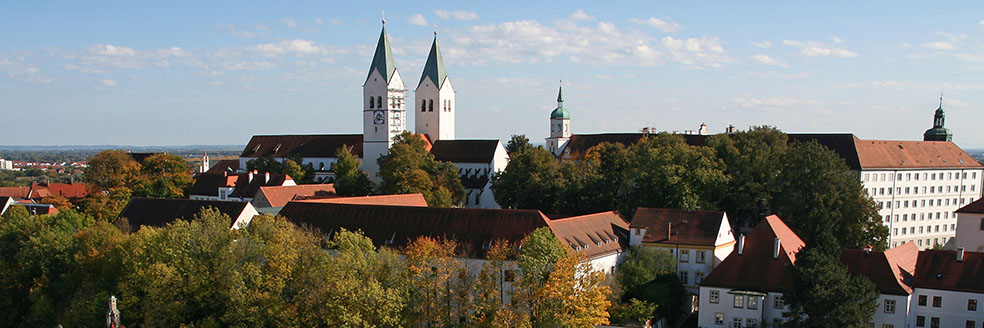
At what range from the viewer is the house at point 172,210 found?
52.6 meters

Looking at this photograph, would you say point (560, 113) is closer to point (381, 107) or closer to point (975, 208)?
point (381, 107)

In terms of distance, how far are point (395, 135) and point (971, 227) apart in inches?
2210

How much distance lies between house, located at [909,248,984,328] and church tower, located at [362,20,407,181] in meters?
60.5

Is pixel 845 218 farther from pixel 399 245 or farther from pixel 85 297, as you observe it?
pixel 85 297

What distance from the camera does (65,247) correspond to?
149 ft

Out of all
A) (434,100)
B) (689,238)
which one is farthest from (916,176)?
(434,100)

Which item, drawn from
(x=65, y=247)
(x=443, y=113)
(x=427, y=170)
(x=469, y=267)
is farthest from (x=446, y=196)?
(x=443, y=113)

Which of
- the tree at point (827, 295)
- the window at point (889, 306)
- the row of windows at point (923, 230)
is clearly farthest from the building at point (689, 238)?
the row of windows at point (923, 230)

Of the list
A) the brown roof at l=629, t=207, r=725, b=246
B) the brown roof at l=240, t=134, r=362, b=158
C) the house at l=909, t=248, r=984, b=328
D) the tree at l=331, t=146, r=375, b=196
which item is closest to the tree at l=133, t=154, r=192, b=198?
the tree at l=331, t=146, r=375, b=196

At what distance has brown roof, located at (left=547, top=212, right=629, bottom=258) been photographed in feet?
146

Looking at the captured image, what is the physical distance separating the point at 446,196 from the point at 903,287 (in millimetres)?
34543

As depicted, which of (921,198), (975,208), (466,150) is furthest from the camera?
(466,150)

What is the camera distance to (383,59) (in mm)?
93125

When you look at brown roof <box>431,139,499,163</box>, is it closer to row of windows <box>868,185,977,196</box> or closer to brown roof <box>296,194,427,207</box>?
brown roof <box>296,194,427,207</box>
